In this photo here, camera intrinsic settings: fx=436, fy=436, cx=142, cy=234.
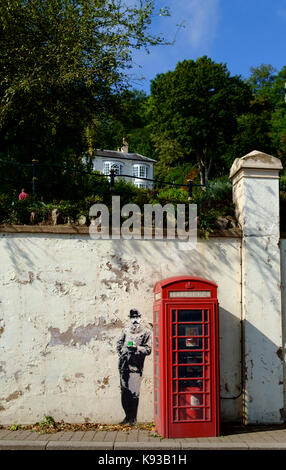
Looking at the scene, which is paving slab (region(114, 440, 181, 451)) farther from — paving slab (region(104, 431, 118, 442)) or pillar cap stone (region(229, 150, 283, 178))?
pillar cap stone (region(229, 150, 283, 178))

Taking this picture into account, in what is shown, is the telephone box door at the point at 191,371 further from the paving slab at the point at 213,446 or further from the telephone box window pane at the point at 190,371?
the paving slab at the point at 213,446

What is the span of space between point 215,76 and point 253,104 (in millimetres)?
4912

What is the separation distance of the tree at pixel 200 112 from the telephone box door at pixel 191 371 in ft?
113

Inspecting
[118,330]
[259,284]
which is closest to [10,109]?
[118,330]

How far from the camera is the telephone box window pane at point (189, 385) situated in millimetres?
6918

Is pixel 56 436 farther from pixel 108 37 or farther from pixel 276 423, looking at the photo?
pixel 108 37

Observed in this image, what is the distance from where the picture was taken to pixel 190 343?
702 centimetres

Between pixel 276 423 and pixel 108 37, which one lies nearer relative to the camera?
pixel 276 423

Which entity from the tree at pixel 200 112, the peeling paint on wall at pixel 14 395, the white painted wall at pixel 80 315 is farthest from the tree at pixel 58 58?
the tree at pixel 200 112

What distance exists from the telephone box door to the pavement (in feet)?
0.84

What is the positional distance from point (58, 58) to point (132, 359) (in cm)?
722

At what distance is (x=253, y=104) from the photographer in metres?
43.8

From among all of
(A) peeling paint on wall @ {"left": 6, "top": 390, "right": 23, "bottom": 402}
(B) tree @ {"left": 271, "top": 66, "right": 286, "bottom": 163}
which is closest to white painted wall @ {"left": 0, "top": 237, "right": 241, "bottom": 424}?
(A) peeling paint on wall @ {"left": 6, "top": 390, "right": 23, "bottom": 402}

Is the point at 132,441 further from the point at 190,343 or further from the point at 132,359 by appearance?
the point at 190,343
